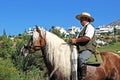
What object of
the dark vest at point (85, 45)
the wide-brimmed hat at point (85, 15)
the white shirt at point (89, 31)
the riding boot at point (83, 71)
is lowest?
the riding boot at point (83, 71)

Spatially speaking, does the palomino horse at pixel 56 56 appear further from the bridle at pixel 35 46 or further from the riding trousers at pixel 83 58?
the riding trousers at pixel 83 58

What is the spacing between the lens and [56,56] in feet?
34.1

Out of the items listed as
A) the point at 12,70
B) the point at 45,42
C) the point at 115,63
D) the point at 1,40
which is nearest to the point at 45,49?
Answer: the point at 45,42

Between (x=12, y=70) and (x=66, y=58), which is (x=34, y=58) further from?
(x=12, y=70)

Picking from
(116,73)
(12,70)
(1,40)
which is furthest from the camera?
(1,40)

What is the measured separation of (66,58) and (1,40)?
354ft

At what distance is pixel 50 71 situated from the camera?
10.4m

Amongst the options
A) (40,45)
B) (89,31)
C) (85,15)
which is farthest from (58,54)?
(85,15)

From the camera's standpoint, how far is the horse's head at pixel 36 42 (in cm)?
1062

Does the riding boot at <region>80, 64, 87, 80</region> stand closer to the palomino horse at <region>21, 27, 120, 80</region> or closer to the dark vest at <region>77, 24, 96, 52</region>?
the palomino horse at <region>21, 27, 120, 80</region>

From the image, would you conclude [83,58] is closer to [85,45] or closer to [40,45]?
[85,45]

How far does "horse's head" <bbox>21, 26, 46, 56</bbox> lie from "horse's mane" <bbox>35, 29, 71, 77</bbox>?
0.46 feet

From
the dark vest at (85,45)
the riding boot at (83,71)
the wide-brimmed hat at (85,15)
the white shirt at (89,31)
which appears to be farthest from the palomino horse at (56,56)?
the wide-brimmed hat at (85,15)

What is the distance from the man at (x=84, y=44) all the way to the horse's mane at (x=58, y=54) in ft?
0.94
